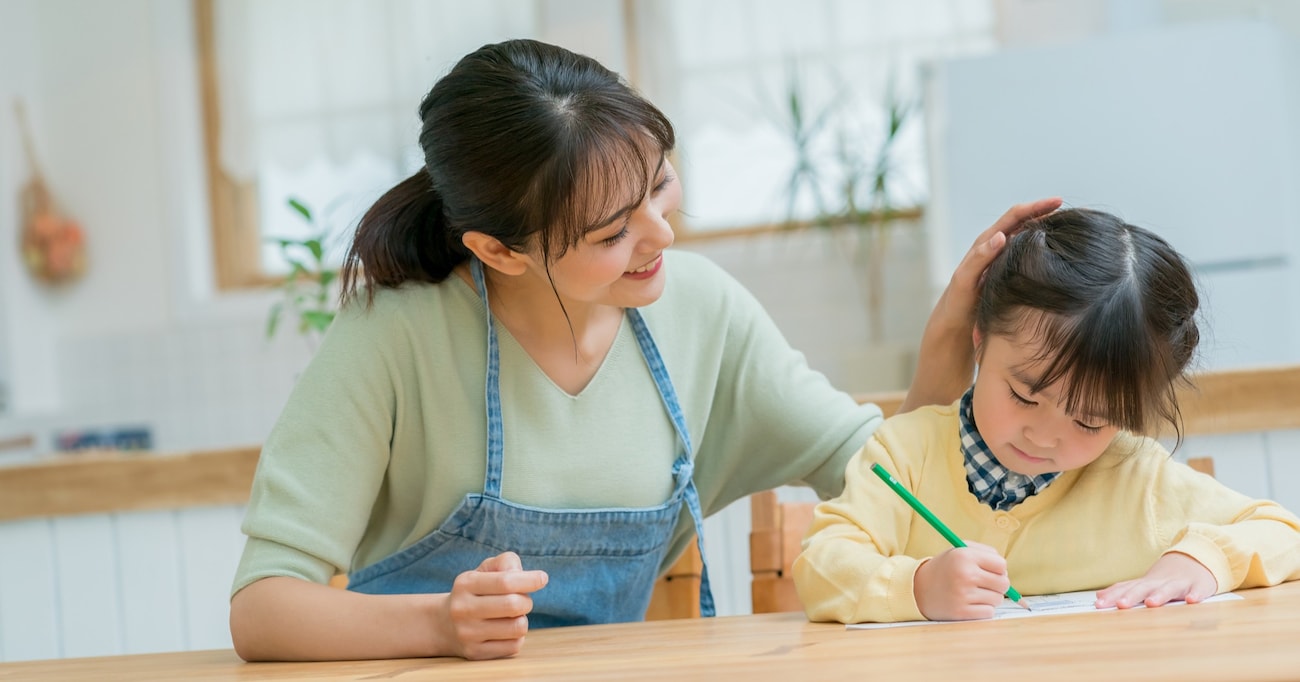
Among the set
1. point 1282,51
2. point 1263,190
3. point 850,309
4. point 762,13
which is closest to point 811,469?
point 1263,190

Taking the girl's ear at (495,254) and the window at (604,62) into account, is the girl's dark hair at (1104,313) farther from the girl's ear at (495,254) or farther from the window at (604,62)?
the window at (604,62)

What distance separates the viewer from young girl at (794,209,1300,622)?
102cm

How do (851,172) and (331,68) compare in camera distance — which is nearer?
(851,172)

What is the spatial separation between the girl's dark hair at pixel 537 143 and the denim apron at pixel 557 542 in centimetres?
15

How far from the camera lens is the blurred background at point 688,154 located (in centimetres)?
298

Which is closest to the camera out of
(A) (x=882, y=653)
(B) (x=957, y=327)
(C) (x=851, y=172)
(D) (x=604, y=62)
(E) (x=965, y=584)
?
(A) (x=882, y=653)

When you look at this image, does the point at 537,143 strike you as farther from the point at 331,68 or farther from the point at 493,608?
the point at 331,68

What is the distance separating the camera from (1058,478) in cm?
117

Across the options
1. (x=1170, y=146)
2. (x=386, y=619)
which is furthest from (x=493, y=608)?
(x=1170, y=146)

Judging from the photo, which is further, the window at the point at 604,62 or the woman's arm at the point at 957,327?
the window at the point at 604,62

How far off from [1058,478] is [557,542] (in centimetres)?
48

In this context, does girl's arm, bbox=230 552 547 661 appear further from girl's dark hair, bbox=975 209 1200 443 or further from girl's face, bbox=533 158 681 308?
girl's dark hair, bbox=975 209 1200 443

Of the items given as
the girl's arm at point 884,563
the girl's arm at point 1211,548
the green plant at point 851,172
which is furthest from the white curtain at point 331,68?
the girl's arm at point 1211,548

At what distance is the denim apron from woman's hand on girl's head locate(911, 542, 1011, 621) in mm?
371
